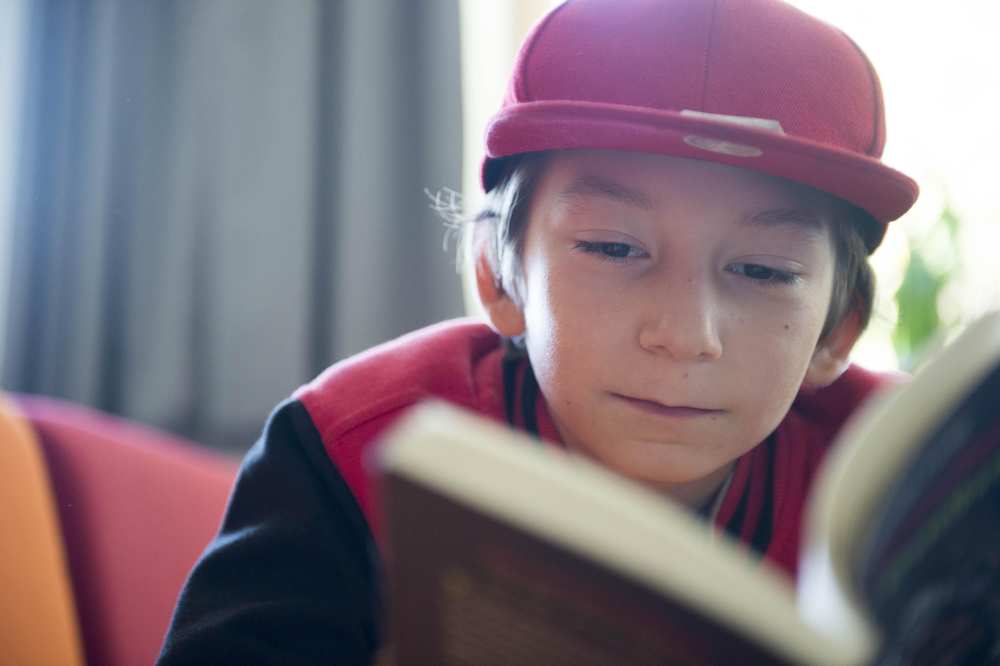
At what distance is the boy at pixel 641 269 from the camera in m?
0.69

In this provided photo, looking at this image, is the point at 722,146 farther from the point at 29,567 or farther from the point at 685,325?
the point at 29,567

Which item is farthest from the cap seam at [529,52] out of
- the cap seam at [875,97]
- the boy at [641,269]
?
the cap seam at [875,97]

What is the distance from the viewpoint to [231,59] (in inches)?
72.7

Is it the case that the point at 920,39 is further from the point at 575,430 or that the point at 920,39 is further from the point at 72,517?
the point at 72,517

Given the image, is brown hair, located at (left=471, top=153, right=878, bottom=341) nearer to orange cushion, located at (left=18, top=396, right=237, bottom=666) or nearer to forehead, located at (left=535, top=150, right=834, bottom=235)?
forehead, located at (left=535, top=150, right=834, bottom=235)

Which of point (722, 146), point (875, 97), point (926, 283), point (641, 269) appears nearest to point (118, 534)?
point (641, 269)

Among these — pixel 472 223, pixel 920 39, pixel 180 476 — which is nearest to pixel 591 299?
pixel 472 223

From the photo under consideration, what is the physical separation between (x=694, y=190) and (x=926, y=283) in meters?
1.26

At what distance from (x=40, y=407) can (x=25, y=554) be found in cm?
26

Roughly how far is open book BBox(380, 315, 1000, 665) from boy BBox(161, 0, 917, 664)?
0.32 meters

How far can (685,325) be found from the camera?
2.26ft

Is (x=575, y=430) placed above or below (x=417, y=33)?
below

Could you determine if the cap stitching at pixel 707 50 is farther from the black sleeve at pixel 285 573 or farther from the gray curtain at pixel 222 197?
the gray curtain at pixel 222 197

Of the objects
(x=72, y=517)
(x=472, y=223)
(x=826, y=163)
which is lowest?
(x=72, y=517)
